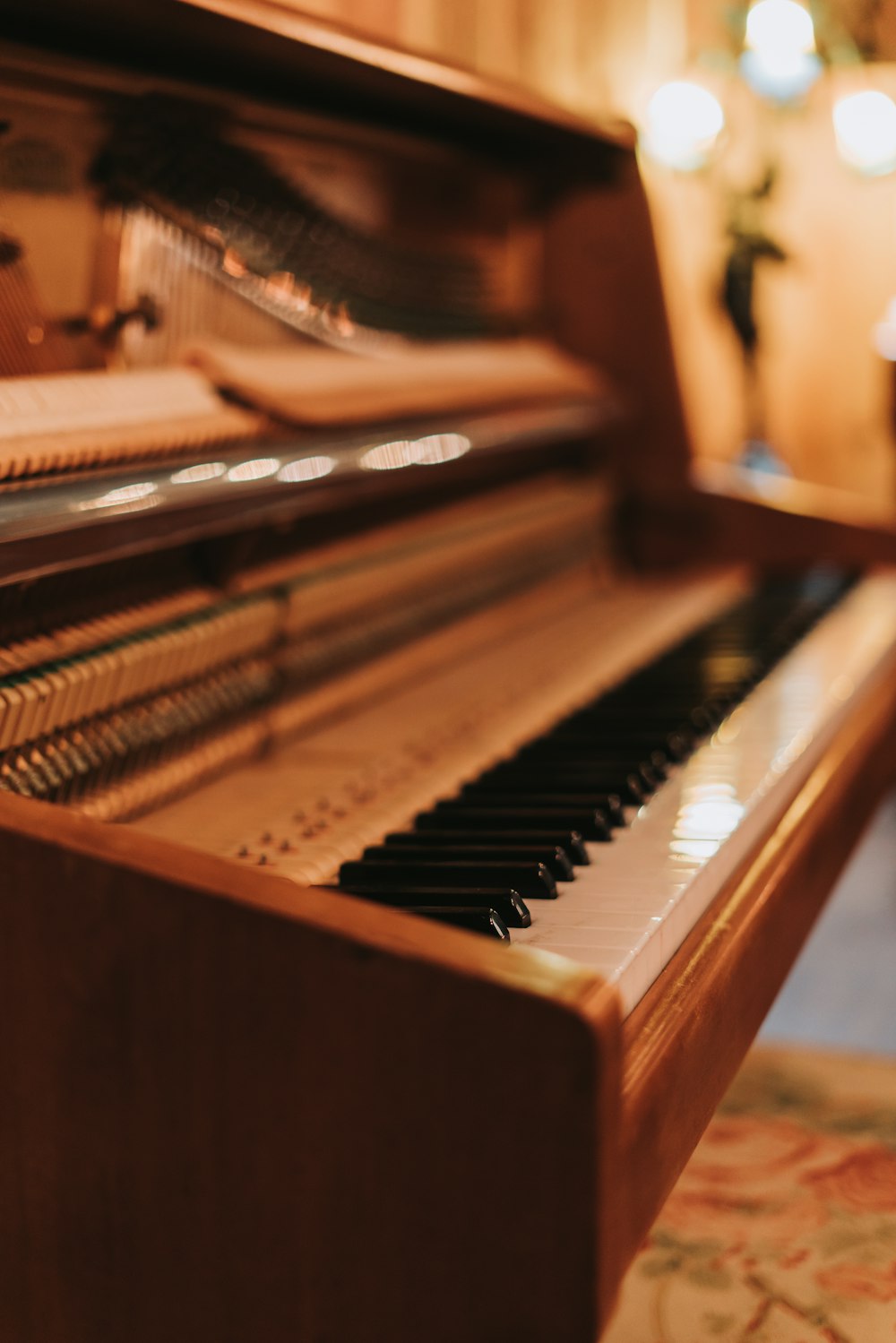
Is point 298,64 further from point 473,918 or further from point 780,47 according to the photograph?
point 780,47

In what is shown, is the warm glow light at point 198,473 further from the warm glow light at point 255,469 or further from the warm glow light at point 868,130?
the warm glow light at point 868,130

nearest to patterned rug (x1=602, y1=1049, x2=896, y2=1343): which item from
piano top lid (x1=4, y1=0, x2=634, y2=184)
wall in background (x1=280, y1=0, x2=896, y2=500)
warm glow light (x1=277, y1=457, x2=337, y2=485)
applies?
warm glow light (x1=277, y1=457, x2=337, y2=485)

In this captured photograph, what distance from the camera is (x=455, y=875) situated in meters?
1.19

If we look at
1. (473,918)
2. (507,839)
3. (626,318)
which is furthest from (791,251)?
(473,918)

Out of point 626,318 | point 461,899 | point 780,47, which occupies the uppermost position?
point 780,47

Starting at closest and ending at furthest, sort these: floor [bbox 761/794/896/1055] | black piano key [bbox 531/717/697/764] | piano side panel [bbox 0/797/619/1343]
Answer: piano side panel [bbox 0/797/619/1343]
black piano key [bbox 531/717/697/764]
floor [bbox 761/794/896/1055]

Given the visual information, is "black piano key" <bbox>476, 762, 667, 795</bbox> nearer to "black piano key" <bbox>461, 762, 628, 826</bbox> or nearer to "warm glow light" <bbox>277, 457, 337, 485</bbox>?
"black piano key" <bbox>461, 762, 628, 826</bbox>

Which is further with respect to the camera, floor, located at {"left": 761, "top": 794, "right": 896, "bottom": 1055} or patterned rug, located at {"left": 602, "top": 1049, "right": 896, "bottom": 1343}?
floor, located at {"left": 761, "top": 794, "right": 896, "bottom": 1055}

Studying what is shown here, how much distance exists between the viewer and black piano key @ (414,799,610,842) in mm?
1355

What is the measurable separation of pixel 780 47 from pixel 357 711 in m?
3.55

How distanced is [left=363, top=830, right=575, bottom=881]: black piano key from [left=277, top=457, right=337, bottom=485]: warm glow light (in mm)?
431

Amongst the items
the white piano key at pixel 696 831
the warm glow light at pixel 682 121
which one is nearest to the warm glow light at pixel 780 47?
the warm glow light at pixel 682 121

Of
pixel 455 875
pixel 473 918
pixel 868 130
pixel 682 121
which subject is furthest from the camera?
pixel 868 130

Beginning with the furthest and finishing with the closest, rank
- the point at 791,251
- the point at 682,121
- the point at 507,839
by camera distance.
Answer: the point at 791,251 < the point at 682,121 < the point at 507,839
